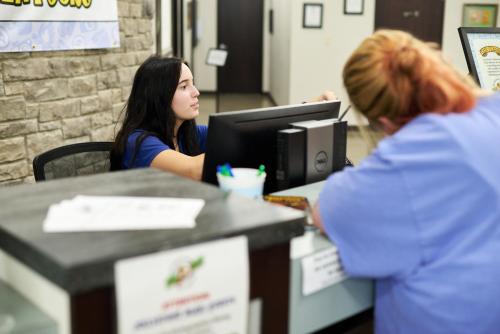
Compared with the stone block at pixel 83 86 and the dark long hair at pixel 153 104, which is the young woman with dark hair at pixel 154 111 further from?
the stone block at pixel 83 86

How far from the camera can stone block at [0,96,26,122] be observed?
301cm

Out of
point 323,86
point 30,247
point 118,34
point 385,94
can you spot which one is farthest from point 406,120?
point 323,86

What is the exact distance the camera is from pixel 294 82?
756cm

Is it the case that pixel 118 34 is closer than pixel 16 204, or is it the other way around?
pixel 16 204

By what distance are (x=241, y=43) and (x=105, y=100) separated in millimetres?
7257

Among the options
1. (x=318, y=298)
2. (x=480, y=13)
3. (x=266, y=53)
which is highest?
(x=480, y=13)

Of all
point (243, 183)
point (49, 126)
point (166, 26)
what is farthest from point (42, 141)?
point (166, 26)

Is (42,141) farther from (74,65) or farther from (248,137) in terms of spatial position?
(248,137)

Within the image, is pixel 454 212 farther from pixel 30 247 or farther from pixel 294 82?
pixel 294 82

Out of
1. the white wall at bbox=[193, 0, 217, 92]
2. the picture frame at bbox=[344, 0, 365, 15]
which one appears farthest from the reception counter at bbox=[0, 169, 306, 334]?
the white wall at bbox=[193, 0, 217, 92]

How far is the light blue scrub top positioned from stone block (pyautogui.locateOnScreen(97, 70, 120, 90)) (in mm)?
2672

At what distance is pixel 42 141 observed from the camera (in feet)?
10.8

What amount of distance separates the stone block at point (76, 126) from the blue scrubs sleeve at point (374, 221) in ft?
8.08

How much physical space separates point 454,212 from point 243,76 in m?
9.89
